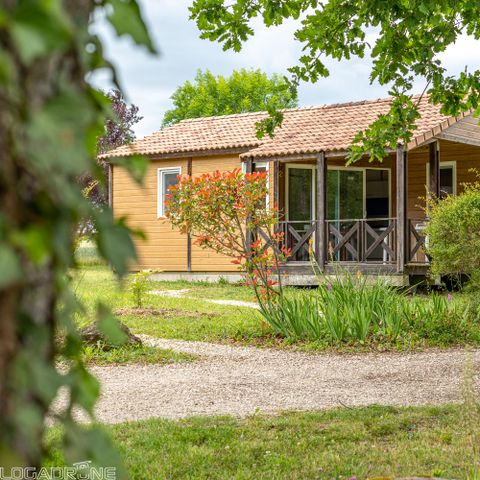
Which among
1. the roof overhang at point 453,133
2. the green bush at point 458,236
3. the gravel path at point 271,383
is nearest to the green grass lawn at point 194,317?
the gravel path at point 271,383

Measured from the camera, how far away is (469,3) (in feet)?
20.2

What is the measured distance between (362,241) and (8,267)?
662 inches

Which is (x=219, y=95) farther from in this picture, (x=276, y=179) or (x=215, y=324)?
(x=215, y=324)

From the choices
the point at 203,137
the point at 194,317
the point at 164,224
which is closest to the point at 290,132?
the point at 203,137

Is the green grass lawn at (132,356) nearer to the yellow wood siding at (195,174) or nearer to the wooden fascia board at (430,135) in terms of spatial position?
the wooden fascia board at (430,135)

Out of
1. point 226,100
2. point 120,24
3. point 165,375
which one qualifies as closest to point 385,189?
point 165,375

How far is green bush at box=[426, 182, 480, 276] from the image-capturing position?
11461mm

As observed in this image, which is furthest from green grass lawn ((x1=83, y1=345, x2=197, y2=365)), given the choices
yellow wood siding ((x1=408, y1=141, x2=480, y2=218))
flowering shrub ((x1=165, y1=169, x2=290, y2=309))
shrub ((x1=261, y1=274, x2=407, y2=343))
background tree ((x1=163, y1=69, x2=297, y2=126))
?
background tree ((x1=163, y1=69, x2=297, y2=126))

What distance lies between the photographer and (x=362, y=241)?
56.9 ft

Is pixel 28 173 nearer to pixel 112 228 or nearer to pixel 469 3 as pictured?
pixel 112 228

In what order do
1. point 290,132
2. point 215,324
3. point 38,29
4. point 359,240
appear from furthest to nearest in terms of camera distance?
point 290,132 → point 359,240 → point 215,324 → point 38,29

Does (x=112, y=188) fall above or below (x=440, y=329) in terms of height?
above

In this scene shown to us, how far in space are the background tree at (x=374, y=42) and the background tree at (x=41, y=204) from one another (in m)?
6.04

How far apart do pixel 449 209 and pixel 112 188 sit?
Answer: 13.2m
